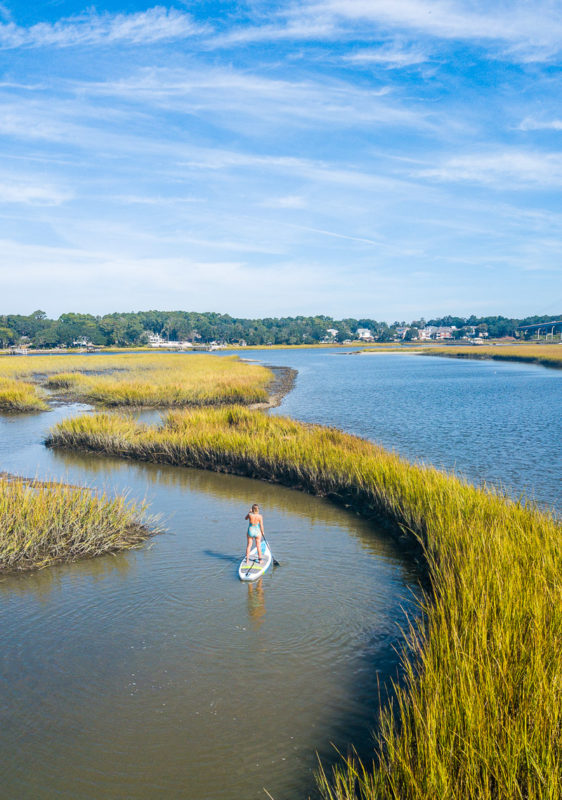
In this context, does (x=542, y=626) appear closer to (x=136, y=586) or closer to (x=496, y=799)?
(x=496, y=799)

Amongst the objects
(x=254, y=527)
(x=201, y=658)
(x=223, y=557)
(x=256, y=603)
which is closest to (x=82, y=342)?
(x=223, y=557)

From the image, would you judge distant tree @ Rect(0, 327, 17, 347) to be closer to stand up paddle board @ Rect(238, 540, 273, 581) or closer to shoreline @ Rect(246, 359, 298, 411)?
shoreline @ Rect(246, 359, 298, 411)

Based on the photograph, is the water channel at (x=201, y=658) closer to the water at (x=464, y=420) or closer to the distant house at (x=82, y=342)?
the water at (x=464, y=420)

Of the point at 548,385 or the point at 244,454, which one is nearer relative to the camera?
the point at 244,454

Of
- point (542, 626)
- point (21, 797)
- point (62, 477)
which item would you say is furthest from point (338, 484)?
point (21, 797)

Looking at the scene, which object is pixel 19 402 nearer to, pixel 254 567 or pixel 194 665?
pixel 254 567

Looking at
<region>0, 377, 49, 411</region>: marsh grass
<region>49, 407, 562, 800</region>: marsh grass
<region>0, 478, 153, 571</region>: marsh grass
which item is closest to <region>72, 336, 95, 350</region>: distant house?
<region>0, 377, 49, 411</region>: marsh grass
